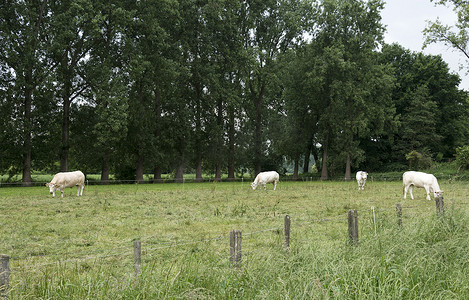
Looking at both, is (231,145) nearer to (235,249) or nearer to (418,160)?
(418,160)

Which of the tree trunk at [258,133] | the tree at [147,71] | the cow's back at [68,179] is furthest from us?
the tree trunk at [258,133]

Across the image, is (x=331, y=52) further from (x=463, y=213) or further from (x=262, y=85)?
(x=463, y=213)

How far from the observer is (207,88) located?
152 feet

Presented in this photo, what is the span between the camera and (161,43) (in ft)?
121

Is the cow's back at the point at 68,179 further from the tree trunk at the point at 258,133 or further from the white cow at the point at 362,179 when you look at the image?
the tree trunk at the point at 258,133

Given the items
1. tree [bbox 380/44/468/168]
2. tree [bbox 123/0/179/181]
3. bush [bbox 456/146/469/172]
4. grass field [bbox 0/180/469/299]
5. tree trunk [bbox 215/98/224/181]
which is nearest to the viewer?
grass field [bbox 0/180/469/299]

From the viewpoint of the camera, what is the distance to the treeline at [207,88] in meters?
33.3

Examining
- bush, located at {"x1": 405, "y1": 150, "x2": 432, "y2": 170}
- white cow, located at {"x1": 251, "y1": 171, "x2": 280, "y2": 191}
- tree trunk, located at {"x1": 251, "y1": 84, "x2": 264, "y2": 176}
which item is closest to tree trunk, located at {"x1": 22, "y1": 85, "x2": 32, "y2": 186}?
white cow, located at {"x1": 251, "y1": 171, "x2": 280, "y2": 191}

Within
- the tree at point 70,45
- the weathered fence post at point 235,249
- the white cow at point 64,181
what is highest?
the tree at point 70,45

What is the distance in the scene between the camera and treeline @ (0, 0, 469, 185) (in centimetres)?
3334

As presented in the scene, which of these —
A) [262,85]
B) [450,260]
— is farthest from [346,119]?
[450,260]

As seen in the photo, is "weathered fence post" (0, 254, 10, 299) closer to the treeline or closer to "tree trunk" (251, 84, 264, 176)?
the treeline

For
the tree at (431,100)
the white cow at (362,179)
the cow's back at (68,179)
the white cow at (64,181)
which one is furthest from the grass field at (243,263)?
the tree at (431,100)

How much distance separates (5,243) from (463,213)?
428 inches
